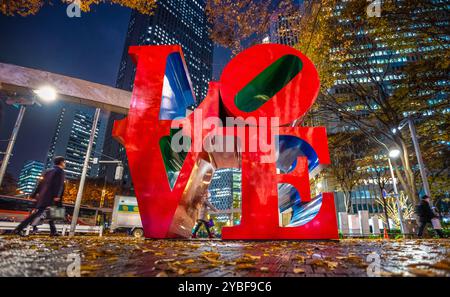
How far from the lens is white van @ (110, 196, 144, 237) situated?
17.6 m

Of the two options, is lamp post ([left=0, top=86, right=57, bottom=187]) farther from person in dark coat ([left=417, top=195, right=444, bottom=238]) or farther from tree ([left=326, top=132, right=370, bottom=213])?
tree ([left=326, top=132, right=370, bottom=213])

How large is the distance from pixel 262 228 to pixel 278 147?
229 cm

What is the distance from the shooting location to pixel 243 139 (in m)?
5.89

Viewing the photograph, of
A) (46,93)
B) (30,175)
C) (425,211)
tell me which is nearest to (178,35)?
(46,93)

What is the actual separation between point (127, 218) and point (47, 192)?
1313 cm

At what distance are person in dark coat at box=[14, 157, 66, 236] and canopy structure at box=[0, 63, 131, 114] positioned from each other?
5.30 meters

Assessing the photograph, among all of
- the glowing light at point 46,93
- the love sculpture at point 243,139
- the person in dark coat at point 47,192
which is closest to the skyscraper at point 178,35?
the glowing light at point 46,93

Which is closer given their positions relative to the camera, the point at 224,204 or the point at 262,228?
the point at 262,228

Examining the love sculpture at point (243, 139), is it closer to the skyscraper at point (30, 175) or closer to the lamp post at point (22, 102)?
the lamp post at point (22, 102)

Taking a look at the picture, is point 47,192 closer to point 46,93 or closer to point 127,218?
point 46,93

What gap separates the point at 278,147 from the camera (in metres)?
6.42

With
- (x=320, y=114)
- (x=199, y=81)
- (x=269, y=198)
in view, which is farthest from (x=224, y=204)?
(x=269, y=198)

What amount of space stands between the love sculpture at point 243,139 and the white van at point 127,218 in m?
12.8
